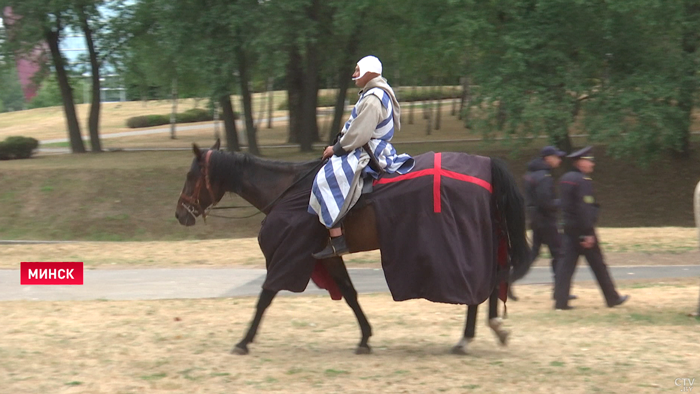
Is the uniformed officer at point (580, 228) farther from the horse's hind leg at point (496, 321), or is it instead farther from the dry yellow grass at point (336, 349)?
the horse's hind leg at point (496, 321)

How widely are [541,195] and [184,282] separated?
547cm

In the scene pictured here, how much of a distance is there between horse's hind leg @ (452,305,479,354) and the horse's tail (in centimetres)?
50

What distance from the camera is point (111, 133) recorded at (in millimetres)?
51062

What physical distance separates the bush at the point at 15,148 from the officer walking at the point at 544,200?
86.1 feet

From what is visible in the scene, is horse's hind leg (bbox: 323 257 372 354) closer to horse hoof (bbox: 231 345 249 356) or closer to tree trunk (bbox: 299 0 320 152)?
horse hoof (bbox: 231 345 249 356)

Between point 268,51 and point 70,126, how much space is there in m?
12.6

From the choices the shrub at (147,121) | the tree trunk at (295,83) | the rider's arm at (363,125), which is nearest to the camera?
the rider's arm at (363,125)

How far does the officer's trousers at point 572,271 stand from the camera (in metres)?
10.4

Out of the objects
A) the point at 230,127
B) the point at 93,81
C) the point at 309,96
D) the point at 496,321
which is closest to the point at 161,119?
the point at 93,81

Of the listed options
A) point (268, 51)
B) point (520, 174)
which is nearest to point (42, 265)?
point (268, 51)

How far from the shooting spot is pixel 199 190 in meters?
8.62

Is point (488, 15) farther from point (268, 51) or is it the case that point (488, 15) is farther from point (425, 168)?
point (425, 168)

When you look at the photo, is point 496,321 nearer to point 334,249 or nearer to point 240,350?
point 334,249

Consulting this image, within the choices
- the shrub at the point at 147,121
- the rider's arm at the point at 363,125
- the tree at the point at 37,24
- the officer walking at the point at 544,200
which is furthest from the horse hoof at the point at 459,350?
the shrub at the point at 147,121
